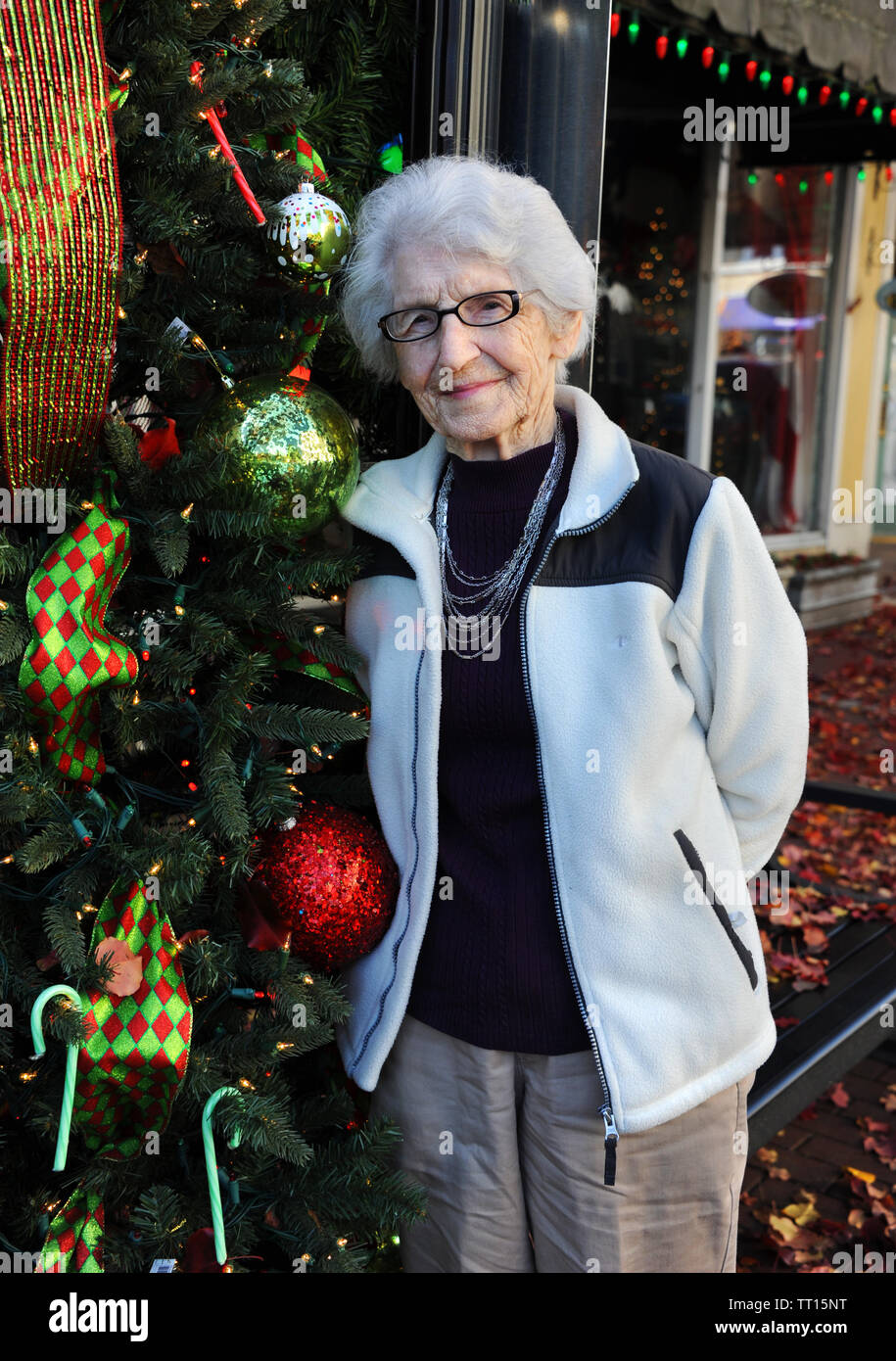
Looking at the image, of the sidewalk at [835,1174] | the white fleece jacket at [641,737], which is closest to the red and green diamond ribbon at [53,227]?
the white fleece jacket at [641,737]

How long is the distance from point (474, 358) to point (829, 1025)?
205cm

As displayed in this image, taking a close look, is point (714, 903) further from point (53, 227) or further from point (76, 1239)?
point (53, 227)

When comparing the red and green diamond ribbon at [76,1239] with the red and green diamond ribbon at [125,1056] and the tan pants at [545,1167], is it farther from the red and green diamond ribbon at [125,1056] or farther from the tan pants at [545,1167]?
the tan pants at [545,1167]

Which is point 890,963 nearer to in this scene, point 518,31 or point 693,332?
point 518,31

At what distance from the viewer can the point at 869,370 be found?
10.7 m

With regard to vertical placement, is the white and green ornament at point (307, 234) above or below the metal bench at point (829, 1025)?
above

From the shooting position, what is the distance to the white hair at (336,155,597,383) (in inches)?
69.0

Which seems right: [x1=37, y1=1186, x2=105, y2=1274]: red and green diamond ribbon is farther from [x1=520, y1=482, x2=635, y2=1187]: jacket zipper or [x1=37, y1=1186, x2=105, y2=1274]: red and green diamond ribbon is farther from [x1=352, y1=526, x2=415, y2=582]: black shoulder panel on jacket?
[x1=352, y1=526, x2=415, y2=582]: black shoulder panel on jacket

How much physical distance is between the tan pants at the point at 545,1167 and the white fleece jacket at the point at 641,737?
7 centimetres

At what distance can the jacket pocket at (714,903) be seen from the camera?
72.9 inches

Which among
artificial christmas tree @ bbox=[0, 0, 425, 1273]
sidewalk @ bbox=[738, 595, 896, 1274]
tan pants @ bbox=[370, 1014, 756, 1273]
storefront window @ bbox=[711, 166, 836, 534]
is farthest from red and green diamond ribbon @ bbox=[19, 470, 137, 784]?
storefront window @ bbox=[711, 166, 836, 534]

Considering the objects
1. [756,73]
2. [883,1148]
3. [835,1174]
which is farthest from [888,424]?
[835,1174]

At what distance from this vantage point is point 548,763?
1.83m

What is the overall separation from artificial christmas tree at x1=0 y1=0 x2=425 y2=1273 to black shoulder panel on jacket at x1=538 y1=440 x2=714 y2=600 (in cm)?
34
